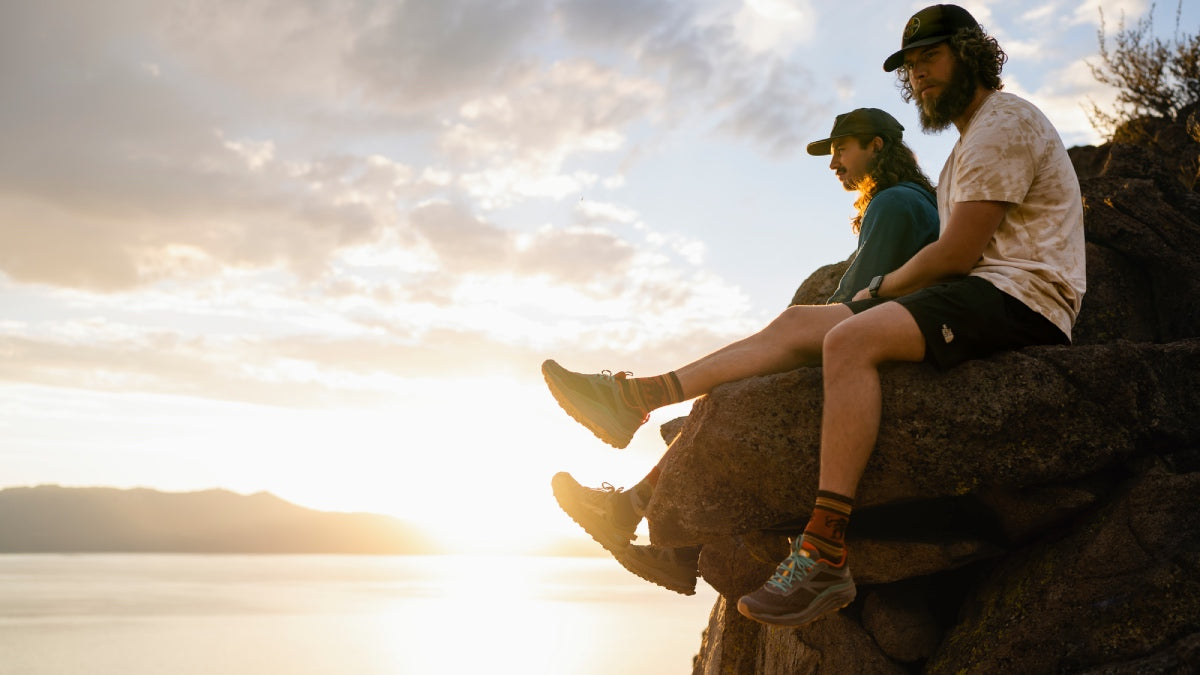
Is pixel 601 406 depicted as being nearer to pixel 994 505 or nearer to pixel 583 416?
pixel 583 416

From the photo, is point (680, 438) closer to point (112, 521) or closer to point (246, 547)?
point (246, 547)

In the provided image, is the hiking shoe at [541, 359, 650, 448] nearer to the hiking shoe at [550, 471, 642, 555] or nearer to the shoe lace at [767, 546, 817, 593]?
the hiking shoe at [550, 471, 642, 555]

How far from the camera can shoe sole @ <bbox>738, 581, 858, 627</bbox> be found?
3.94 m

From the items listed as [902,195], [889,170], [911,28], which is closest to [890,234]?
[902,195]

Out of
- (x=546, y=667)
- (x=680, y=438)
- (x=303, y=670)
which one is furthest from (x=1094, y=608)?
(x=303, y=670)

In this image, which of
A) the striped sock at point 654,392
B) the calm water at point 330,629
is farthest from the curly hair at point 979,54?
the calm water at point 330,629

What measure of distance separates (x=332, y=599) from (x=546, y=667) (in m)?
32.2

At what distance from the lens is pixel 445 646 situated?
4300 centimetres

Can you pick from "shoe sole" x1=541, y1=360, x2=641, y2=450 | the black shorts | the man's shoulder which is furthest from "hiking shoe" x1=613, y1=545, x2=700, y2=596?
the man's shoulder

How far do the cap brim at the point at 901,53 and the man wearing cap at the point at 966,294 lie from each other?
2cm

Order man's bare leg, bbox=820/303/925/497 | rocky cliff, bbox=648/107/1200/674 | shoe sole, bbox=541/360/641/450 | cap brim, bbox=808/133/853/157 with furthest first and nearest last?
cap brim, bbox=808/133/853/157
shoe sole, bbox=541/360/641/450
rocky cliff, bbox=648/107/1200/674
man's bare leg, bbox=820/303/925/497

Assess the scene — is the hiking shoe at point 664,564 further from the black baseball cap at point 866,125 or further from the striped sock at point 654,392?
the black baseball cap at point 866,125

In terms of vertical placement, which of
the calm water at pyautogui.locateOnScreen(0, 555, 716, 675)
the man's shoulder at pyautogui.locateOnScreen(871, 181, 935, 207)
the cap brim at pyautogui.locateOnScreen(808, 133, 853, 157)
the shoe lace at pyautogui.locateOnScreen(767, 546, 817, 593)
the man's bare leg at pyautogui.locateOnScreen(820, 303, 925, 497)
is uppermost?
the cap brim at pyautogui.locateOnScreen(808, 133, 853, 157)

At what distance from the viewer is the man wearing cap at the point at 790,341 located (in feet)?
16.3
